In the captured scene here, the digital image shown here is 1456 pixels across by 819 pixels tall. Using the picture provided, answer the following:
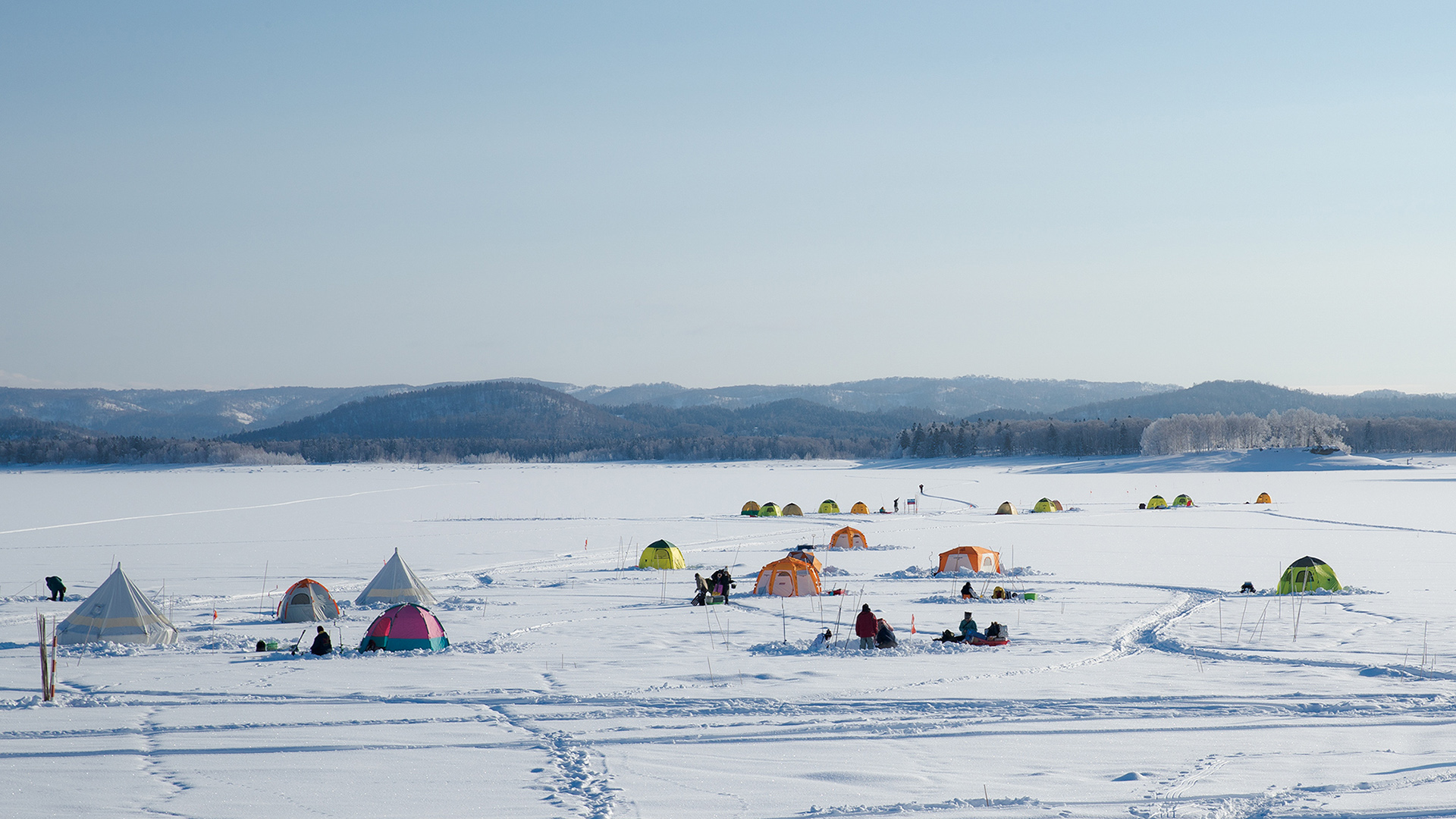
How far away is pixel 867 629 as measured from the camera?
61.2 ft

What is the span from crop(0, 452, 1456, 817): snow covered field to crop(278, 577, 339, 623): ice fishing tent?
33 cm

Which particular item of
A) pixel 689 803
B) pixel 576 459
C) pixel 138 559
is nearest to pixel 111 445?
pixel 576 459

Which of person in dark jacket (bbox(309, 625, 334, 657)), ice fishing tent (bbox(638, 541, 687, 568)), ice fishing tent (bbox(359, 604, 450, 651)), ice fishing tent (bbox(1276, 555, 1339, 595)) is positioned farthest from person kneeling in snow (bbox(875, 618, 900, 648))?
ice fishing tent (bbox(638, 541, 687, 568))

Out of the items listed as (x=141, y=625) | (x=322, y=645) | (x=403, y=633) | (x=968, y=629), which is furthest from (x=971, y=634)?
(x=141, y=625)

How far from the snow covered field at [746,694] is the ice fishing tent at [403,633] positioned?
16.7 inches

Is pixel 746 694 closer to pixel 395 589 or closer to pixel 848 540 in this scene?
pixel 395 589

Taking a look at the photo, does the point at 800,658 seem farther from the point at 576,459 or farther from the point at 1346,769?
the point at 576,459

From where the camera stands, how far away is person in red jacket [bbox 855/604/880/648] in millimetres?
18594

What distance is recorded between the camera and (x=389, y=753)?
11.8 meters

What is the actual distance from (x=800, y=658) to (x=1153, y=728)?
6439 mm

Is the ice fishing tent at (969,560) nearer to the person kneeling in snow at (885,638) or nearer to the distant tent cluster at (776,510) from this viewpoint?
the person kneeling in snow at (885,638)

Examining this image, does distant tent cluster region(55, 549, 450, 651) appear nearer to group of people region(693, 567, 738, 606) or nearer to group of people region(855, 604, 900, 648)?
group of people region(693, 567, 738, 606)

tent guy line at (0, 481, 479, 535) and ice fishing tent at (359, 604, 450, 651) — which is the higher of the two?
ice fishing tent at (359, 604, 450, 651)

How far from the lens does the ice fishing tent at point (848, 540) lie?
39531 mm
